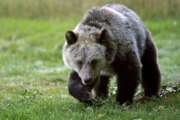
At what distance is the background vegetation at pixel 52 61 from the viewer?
314 inches

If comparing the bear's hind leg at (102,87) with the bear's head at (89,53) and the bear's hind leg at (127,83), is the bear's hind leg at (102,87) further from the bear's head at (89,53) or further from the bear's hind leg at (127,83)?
the bear's head at (89,53)

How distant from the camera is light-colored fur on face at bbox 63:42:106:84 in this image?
26.5 feet

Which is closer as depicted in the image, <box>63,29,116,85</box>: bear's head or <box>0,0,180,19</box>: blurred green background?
<box>63,29,116,85</box>: bear's head

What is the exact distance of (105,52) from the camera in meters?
8.24

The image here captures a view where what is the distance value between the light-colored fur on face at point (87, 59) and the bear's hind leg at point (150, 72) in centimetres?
156

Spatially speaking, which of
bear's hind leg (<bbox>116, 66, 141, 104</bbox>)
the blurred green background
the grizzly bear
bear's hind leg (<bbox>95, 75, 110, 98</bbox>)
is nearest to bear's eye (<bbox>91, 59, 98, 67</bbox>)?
the grizzly bear

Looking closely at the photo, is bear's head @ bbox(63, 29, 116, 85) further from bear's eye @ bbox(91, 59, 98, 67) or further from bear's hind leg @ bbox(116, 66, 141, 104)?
bear's hind leg @ bbox(116, 66, 141, 104)

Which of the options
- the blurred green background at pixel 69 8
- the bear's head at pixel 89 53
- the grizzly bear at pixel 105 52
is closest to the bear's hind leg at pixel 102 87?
the grizzly bear at pixel 105 52

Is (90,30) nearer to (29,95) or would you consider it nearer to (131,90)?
(131,90)

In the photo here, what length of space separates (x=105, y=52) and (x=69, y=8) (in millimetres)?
15271

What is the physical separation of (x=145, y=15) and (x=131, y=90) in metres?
13.1

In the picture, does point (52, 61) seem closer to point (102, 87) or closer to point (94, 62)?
point (102, 87)

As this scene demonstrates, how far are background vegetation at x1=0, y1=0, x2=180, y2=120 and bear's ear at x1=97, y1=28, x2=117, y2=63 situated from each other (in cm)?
70

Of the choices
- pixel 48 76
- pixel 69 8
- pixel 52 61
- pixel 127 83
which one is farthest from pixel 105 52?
pixel 69 8
